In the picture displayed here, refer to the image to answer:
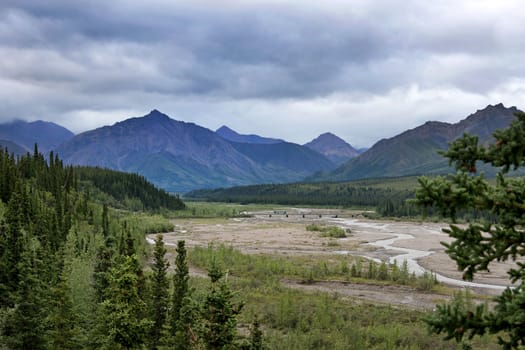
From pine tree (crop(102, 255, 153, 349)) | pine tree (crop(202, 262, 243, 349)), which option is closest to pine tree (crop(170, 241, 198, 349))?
pine tree (crop(102, 255, 153, 349))

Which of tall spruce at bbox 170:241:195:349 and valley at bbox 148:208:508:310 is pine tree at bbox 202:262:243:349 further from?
valley at bbox 148:208:508:310

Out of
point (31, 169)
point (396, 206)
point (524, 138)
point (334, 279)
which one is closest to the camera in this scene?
point (524, 138)

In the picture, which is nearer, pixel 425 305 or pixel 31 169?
pixel 425 305

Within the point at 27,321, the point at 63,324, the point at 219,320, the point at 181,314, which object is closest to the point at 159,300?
the point at 181,314

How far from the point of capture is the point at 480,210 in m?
7.03

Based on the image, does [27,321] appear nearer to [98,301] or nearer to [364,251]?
[98,301]

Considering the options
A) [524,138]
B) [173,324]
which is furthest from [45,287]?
[524,138]

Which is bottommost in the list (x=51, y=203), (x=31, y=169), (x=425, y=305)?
(x=425, y=305)

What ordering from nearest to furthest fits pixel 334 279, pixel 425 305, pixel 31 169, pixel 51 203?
1. pixel 425 305
2. pixel 334 279
3. pixel 51 203
4. pixel 31 169

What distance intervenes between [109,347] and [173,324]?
7.67 metres

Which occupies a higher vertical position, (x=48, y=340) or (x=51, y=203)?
(x=51, y=203)

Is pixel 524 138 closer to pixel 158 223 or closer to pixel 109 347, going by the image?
pixel 109 347

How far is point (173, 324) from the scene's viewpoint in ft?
92.7

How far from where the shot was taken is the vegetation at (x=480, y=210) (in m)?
6.76
